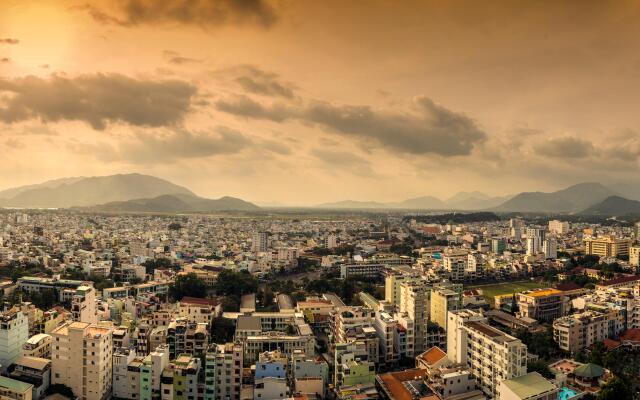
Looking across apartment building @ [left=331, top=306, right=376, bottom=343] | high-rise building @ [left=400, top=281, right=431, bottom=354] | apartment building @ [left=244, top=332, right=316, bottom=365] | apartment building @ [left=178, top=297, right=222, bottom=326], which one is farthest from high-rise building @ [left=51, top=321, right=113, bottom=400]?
high-rise building @ [left=400, top=281, right=431, bottom=354]

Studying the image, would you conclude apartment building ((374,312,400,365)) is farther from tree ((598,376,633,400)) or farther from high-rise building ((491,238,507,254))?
high-rise building ((491,238,507,254))

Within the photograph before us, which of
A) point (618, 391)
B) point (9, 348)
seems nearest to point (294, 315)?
point (9, 348)

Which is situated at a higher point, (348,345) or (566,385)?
(348,345)

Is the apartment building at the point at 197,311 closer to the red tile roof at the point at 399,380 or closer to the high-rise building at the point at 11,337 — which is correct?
the high-rise building at the point at 11,337

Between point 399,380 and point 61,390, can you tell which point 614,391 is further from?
point 61,390

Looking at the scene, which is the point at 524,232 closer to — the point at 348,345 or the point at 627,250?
the point at 627,250

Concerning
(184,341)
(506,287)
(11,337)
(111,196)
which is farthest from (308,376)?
(111,196)
